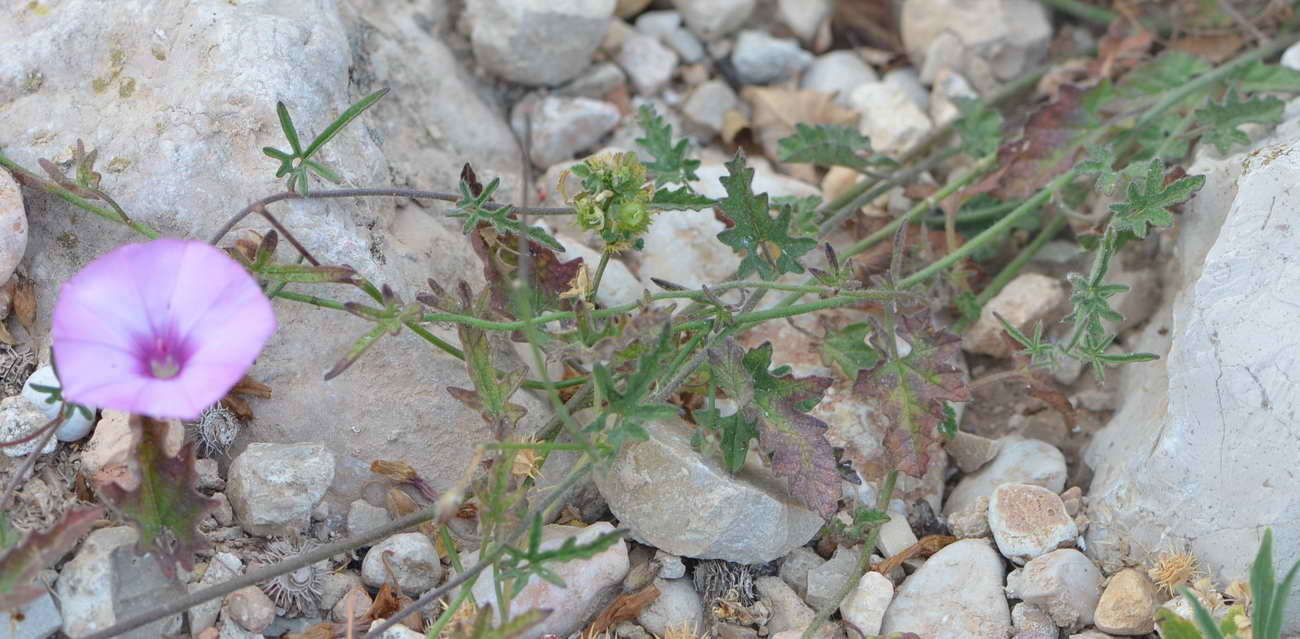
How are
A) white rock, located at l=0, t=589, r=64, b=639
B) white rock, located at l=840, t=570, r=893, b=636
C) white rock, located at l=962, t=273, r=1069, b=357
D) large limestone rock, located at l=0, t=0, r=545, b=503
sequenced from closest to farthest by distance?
1. white rock, located at l=0, t=589, r=64, b=639
2. white rock, located at l=840, t=570, r=893, b=636
3. large limestone rock, located at l=0, t=0, r=545, b=503
4. white rock, located at l=962, t=273, r=1069, b=357

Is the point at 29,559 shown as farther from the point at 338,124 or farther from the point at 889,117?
the point at 889,117

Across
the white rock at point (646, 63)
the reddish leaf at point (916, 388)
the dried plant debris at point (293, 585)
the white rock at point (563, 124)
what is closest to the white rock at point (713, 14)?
the white rock at point (646, 63)

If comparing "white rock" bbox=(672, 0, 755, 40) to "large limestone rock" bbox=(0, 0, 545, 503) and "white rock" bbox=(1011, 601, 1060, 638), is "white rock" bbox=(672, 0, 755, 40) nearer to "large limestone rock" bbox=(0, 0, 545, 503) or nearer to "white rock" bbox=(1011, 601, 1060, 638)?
"large limestone rock" bbox=(0, 0, 545, 503)

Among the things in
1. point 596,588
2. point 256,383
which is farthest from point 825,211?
point 256,383

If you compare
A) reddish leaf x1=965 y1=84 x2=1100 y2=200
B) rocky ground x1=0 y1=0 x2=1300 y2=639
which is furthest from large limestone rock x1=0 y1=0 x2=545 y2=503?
reddish leaf x1=965 y1=84 x2=1100 y2=200

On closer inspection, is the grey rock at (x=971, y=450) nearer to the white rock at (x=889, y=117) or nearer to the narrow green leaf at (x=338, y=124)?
the white rock at (x=889, y=117)

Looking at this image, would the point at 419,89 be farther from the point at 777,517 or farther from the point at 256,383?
the point at 777,517

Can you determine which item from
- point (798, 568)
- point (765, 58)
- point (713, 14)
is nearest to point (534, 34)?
point (713, 14)
